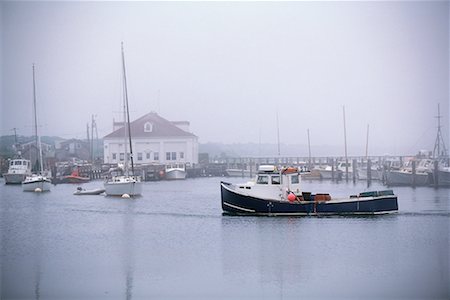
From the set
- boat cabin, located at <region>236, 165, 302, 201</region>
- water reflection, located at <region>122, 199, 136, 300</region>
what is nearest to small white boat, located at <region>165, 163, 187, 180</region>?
water reflection, located at <region>122, 199, 136, 300</region>

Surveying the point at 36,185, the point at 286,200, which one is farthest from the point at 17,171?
the point at 286,200

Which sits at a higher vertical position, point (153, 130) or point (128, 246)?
point (153, 130)

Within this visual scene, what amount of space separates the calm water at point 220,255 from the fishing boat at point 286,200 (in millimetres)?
368

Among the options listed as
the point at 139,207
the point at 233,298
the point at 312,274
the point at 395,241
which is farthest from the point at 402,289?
the point at 139,207

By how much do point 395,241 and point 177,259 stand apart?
7479mm

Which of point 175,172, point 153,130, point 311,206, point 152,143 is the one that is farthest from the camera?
point 153,130

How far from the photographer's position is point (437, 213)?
2844 centimetres

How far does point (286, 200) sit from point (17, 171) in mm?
37858

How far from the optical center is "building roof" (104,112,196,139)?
64.0 m

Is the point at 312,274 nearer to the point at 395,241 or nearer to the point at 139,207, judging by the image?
the point at 395,241

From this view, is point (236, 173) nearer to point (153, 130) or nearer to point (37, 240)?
point (153, 130)

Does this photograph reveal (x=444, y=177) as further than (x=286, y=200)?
Yes

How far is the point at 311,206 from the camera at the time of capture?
25.4 m

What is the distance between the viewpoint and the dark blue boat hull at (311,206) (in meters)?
25.3
